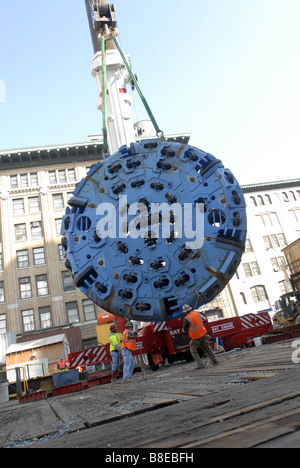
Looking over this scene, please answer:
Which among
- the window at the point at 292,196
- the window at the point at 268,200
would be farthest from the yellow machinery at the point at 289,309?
the window at the point at 292,196

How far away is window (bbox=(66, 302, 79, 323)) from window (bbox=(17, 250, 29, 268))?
5.83 meters

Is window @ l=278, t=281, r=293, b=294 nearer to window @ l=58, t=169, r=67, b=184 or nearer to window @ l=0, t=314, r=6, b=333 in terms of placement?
window @ l=58, t=169, r=67, b=184

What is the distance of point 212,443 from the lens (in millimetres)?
1885

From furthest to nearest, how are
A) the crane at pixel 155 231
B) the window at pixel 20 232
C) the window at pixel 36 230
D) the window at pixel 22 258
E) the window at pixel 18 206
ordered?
the window at pixel 18 206, the window at pixel 36 230, the window at pixel 20 232, the window at pixel 22 258, the crane at pixel 155 231

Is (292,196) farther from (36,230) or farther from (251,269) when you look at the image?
(36,230)

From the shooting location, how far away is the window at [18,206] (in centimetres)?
3628

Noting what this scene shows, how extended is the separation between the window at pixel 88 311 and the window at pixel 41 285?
149 inches

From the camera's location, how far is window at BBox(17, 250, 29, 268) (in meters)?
34.4

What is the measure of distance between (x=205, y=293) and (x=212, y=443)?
21.1 feet

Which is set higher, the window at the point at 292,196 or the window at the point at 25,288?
the window at the point at 292,196

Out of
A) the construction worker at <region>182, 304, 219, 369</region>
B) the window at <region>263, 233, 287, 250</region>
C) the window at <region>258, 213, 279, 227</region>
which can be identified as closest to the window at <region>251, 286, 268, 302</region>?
the window at <region>263, 233, 287, 250</region>

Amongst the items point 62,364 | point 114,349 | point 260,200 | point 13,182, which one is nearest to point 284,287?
point 260,200

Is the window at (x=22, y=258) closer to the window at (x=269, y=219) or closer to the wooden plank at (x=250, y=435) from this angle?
the window at (x=269, y=219)
